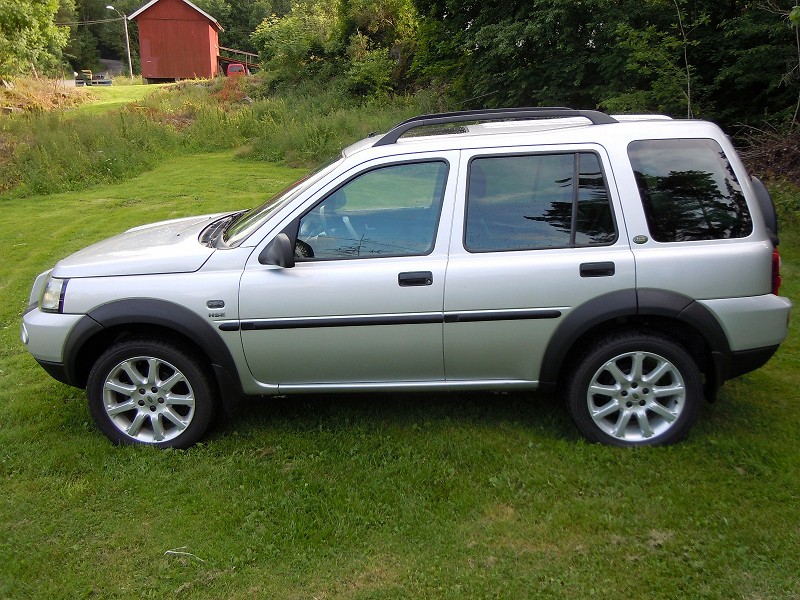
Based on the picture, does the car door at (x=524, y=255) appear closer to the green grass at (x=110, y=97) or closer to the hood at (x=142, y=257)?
the hood at (x=142, y=257)

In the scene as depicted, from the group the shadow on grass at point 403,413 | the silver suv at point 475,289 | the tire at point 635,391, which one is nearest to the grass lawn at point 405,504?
the shadow on grass at point 403,413

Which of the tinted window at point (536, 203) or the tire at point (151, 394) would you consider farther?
the tire at point (151, 394)

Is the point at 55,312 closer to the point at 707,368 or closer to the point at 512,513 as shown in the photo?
the point at 512,513

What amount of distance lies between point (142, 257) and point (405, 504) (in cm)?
208

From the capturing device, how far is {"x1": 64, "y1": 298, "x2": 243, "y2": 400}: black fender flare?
3908mm

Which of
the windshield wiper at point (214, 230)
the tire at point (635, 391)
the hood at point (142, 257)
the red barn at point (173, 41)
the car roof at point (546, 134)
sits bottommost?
the tire at point (635, 391)

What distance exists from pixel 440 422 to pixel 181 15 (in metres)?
49.3

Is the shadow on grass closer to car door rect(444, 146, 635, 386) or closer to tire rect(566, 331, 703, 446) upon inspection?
tire rect(566, 331, 703, 446)

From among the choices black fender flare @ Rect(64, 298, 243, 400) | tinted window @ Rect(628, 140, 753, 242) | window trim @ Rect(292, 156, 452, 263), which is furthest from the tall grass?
tinted window @ Rect(628, 140, 753, 242)

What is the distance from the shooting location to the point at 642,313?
3756 mm

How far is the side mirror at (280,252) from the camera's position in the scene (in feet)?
12.4

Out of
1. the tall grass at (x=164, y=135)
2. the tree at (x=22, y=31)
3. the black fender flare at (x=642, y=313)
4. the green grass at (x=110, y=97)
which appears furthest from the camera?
the green grass at (x=110, y=97)

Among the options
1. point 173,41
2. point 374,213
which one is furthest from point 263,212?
point 173,41

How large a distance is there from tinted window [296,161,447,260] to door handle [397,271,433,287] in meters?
0.20
